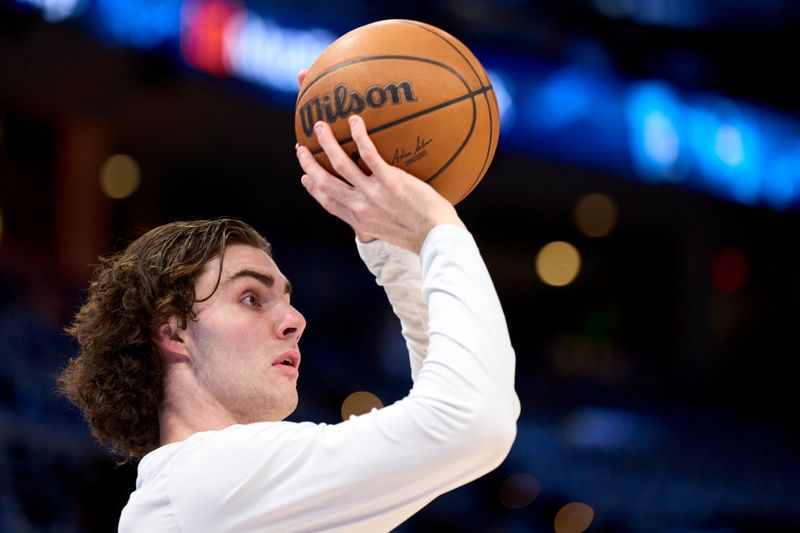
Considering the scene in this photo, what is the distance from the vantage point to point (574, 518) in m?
9.91

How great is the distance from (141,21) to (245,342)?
7889 millimetres

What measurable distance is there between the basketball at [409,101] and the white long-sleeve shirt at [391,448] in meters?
0.29

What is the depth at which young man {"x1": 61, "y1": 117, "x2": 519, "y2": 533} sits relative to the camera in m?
1.84

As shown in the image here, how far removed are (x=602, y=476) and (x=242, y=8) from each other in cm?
631

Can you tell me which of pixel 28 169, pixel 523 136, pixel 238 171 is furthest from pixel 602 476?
pixel 28 169

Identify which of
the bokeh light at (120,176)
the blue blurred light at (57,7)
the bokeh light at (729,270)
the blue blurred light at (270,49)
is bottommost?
the bokeh light at (729,270)

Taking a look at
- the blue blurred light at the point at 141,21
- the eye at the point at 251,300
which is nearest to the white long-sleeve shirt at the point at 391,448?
the eye at the point at 251,300

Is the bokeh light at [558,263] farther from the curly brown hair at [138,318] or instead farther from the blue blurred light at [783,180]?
the curly brown hair at [138,318]

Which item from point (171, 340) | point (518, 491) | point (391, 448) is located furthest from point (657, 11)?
point (391, 448)

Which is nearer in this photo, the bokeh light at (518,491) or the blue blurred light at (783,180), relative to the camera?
the bokeh light at (518,491)

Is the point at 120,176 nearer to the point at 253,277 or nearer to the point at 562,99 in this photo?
the point at 562,99

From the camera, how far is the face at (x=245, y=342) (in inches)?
92.8

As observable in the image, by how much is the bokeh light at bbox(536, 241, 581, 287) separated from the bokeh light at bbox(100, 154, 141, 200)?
7290 mm

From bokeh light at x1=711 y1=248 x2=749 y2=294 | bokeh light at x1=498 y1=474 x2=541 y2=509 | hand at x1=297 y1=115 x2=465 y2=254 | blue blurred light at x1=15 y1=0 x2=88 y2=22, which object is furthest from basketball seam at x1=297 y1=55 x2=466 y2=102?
bokeh light at x1=711 y1=248 x2=749 y2=294
